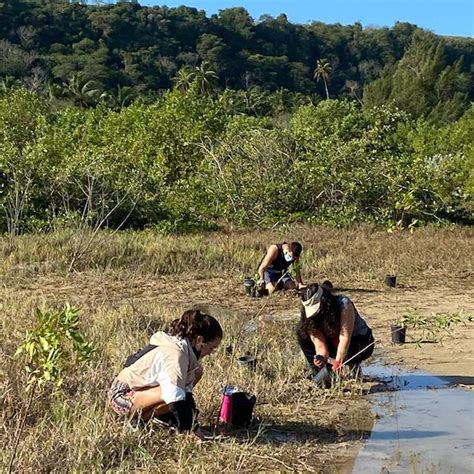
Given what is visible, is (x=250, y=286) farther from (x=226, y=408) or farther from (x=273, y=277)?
(x=226, y=408)

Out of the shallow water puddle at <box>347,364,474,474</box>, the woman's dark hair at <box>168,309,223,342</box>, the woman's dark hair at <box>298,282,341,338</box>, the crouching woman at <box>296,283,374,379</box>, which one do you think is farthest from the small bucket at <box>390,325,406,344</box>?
the woman's dark hair at <box>168,309,223,342</box>

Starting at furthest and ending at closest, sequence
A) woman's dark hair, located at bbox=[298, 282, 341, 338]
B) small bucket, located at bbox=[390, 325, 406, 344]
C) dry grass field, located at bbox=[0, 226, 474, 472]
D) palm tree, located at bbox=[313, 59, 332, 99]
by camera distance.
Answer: palm tree, located at bbox=[313, 59, 332, 99] → small bucket, located at bbox=[390, 325, 406, 344] → woman's dark hair, located at bbox=[298, 282, 341, 338] → dry grass field, located at bbox=[0, 226, 474, 472]

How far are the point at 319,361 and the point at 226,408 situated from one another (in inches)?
55.2

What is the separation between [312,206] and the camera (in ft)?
71.3

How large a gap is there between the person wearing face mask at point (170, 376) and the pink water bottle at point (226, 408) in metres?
0.32

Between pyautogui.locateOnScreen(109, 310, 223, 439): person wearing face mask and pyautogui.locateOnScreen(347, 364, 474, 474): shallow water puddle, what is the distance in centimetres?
113

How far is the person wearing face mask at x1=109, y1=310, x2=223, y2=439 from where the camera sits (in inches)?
200

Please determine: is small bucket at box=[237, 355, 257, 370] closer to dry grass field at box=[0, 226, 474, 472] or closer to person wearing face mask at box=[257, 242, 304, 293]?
dry grass field at box=[0, 226, 474, 472]

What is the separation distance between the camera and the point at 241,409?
5.71m

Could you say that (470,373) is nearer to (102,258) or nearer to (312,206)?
(102,258)

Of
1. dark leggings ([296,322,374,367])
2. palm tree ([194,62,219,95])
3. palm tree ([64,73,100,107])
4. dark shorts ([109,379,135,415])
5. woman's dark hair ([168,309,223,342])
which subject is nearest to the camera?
woman's dark hair ([168,309,223,342])

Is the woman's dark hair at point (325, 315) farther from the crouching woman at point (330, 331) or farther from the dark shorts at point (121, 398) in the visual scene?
the dark shorts at point (121, 398)

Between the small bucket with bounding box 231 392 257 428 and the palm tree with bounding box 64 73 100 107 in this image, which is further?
the palm tree with bounding box 64 73 100 107

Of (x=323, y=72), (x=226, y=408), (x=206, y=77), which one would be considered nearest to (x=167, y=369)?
(x=226, y=408)
